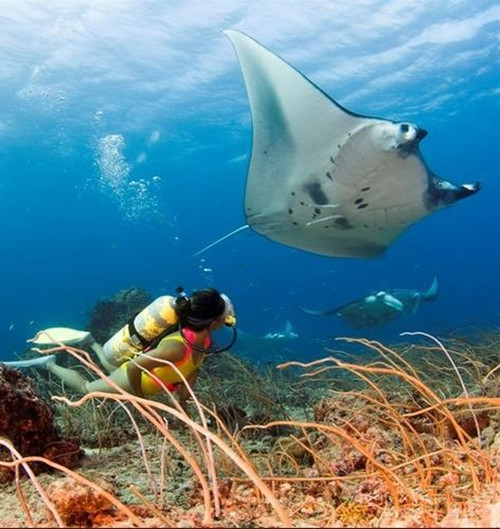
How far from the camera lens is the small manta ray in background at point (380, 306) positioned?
36.7 ft

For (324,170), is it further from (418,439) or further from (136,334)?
(418,439)

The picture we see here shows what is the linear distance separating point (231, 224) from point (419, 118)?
5127 cm

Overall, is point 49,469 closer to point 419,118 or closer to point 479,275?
point 419,118

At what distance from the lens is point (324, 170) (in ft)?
20.2

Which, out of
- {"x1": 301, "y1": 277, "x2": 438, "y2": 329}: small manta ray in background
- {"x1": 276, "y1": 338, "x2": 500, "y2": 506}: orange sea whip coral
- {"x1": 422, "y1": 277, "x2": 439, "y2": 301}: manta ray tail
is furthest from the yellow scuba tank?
{"x1": 422, "y1": 277, "x2": 439, "y2": 301}: manta ray tail

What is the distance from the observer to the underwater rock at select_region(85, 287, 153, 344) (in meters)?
13.0

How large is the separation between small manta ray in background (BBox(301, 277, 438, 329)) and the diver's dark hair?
748 centimetres

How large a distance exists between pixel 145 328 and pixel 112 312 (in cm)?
948

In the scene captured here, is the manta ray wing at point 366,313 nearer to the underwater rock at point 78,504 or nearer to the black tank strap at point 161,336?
the black tank strap at point 161,336

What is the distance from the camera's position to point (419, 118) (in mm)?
32156

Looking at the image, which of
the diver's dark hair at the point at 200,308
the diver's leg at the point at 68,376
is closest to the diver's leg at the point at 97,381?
the diver's leg at the point at 68,376

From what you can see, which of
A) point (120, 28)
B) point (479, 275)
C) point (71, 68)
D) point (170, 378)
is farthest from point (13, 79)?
point (479, 275)

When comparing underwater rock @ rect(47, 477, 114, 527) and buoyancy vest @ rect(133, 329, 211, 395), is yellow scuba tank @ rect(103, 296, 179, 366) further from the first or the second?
underwater rock @ rect(47, 477, 114, 527)

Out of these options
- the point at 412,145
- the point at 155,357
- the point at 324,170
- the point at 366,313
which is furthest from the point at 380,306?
the point at 155,357
